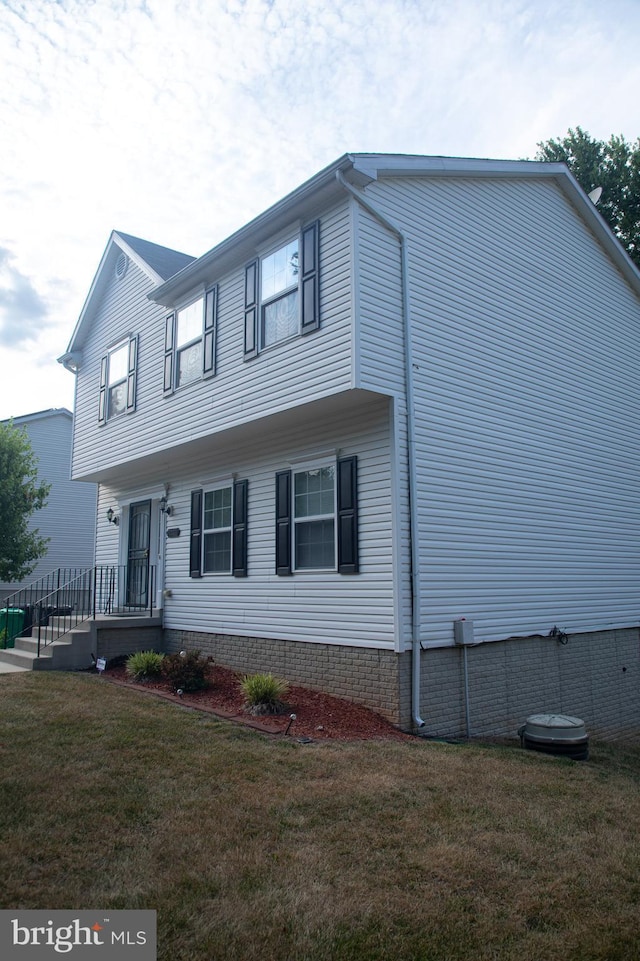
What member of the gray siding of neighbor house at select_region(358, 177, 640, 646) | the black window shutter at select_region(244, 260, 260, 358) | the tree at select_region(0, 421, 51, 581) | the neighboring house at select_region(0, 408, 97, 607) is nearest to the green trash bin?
the tree at select_region(0, 421, 51, 581)

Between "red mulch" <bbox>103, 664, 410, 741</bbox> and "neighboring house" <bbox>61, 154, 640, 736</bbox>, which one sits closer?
"red mulch" <bbox>103, 664, 410, 741</bbox>

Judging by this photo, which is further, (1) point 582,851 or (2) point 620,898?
(1) point 582,851

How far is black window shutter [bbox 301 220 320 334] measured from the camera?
344 inches

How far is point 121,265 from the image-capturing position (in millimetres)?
14367

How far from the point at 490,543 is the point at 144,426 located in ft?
20.6

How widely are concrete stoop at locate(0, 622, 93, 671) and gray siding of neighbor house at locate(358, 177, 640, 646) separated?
586 centimetres

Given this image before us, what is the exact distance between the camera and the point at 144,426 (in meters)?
12.4

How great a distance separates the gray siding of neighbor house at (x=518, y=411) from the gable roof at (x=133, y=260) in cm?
544

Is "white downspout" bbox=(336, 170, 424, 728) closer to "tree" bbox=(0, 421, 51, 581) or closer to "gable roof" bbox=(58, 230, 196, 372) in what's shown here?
"gable roof" bbox=(58, 230, 196, 372)

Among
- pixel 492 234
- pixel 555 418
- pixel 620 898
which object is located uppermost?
pixel 492 234

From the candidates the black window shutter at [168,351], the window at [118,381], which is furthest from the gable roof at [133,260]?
the window at [118,381]

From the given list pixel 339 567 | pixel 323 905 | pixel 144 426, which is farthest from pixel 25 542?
pixel 323 905

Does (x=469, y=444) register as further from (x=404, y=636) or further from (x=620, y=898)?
(x=620, y=898)

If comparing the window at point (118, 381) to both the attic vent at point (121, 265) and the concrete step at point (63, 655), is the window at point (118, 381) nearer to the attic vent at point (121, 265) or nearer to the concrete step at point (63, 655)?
the attic vent at point (121, 265)
